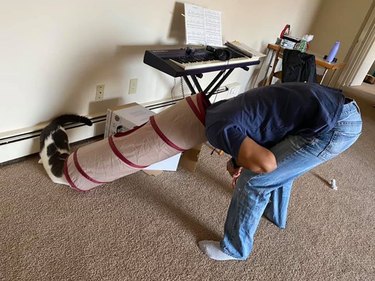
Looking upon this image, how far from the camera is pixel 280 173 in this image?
1362mm

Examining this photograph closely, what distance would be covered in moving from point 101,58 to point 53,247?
43.7 inches

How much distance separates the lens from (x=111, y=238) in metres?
1.51

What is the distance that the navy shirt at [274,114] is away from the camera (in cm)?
Result: 114

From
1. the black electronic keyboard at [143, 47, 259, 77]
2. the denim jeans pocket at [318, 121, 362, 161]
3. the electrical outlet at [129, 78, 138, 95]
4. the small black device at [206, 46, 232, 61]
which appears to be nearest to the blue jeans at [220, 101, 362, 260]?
the denim jeans pocket at [318, 121, 362, 161]

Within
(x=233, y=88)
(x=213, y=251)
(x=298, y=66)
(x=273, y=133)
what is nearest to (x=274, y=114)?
(x=273, y=133)

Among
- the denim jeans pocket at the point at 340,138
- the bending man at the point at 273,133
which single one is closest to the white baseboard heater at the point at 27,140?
the bending man at the point at 273,133

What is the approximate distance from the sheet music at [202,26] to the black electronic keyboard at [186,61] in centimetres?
8

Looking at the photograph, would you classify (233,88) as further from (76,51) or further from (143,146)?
(143,146)

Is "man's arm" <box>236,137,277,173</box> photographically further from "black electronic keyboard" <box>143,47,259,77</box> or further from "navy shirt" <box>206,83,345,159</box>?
"black electronic keyboard" <box>143,47,259,77</box>

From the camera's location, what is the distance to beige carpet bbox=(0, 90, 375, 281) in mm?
1370

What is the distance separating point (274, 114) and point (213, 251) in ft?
2.50

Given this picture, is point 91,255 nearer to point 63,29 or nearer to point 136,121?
point 136,121

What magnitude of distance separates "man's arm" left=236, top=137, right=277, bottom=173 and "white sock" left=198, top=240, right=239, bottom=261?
567 millimetres

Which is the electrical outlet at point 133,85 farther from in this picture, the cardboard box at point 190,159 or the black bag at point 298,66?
the black bag at point 298,66
